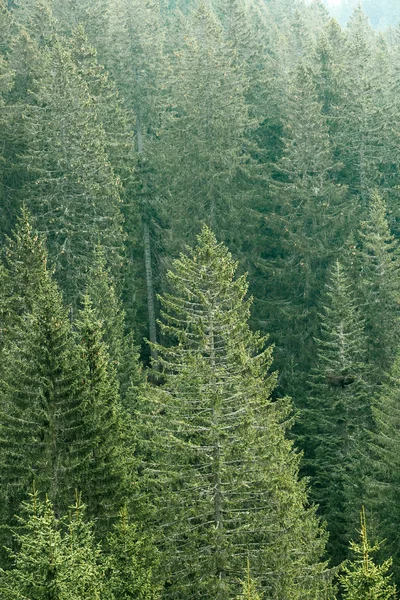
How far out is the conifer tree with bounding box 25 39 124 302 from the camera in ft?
99.6

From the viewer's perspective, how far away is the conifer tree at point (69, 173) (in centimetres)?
3034

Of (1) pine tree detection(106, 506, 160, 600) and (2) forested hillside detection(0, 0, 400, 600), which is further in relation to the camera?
(2) forested hillside detection(0, 0, 400, 600)

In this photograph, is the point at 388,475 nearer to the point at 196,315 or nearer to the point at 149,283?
the point at 196,315

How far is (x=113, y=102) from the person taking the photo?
36.3m

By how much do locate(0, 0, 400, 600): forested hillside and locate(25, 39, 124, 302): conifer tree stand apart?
125mm

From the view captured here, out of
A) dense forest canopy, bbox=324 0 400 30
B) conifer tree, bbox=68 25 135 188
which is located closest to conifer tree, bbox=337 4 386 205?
conifer tree, bbox=68 25 135 188

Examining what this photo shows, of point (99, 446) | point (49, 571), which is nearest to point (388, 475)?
point (99, 446)

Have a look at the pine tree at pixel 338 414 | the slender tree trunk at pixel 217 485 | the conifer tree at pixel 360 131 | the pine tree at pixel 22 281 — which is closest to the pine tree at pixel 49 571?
the slender tree trunk at pixel 217 485

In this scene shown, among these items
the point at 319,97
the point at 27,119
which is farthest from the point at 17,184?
the point at 319,97

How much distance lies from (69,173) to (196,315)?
51.5 feet

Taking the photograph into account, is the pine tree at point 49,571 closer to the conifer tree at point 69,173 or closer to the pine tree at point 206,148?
the conifer tree at point 69,173

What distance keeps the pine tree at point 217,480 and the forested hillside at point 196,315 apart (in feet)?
0.23

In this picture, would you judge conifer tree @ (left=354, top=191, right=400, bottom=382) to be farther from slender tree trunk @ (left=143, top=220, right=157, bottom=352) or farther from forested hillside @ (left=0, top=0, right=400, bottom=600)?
slender tree trunk @ (left=143, top=220, right=157, bottom=352)

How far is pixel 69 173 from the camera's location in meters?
30.8
